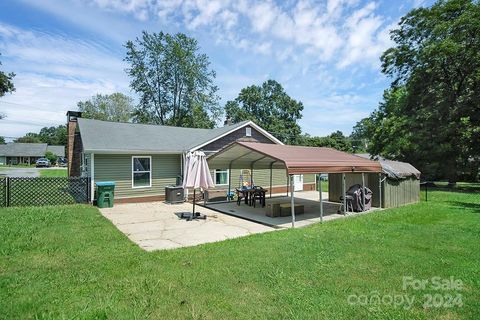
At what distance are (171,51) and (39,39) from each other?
26.1 m

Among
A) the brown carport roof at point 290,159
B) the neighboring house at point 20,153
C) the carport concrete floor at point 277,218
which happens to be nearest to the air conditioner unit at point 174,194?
the carport concrete floor at point 277,218

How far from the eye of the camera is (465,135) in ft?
63.9

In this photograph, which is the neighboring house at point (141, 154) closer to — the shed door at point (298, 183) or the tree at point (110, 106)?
the shed door at point (298, 183)

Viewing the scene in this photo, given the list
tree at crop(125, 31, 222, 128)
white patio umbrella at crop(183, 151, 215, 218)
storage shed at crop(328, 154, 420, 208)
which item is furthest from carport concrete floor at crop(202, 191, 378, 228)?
tree at crop(125, 31, 222, 128)

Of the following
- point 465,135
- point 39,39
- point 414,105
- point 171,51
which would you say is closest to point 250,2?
point 39,39

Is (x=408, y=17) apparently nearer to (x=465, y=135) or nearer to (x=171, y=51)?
(x=465, y=135)

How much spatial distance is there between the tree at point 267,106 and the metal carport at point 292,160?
37676mm

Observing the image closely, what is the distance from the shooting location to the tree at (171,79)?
35906 millimetres

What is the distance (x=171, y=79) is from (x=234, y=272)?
35.9 meters

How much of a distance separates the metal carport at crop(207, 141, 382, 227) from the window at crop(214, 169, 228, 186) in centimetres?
224

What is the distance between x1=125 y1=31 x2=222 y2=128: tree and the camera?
35.9 m

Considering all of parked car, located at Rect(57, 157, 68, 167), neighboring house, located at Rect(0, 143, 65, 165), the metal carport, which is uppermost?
neighboring house, located at Rect(0, 143, 65, 165)

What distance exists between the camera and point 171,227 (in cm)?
841

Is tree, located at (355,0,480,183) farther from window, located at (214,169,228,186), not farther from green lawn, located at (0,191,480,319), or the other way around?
green lawn, located at (0,191,480,319)
